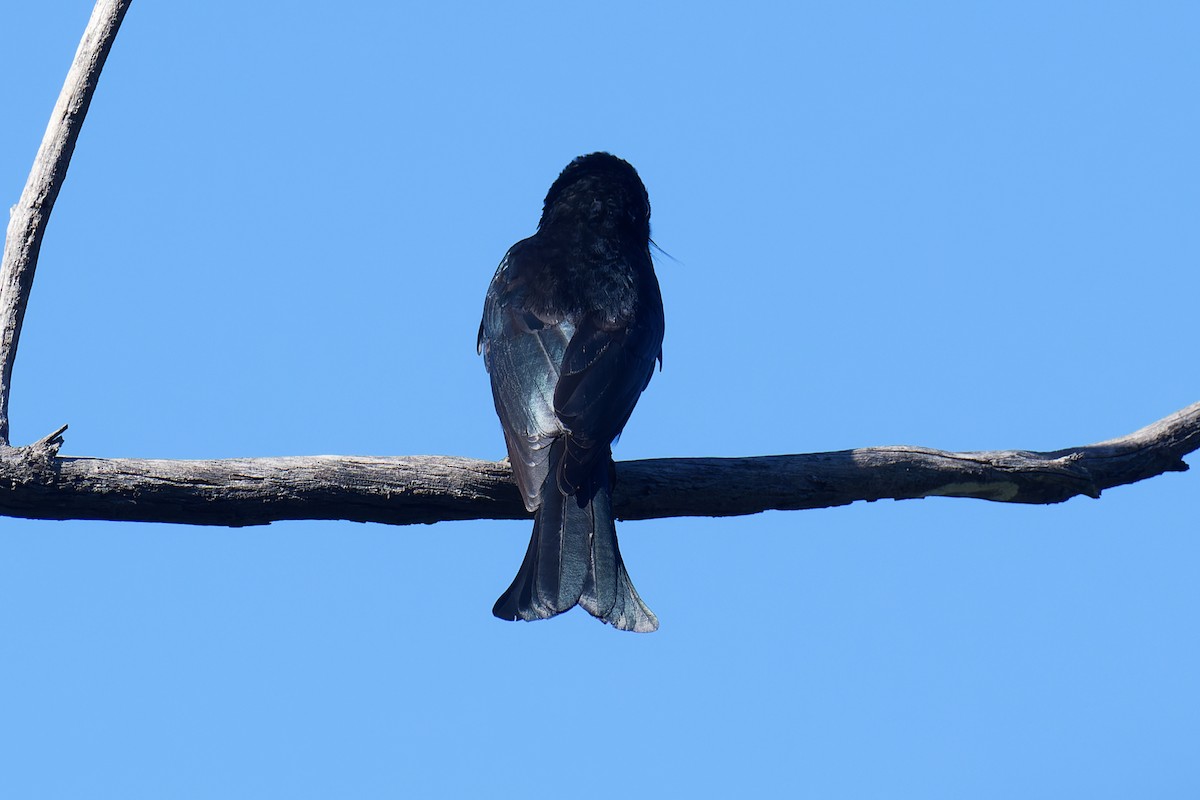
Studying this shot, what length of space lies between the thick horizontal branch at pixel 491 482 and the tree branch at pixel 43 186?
52cm

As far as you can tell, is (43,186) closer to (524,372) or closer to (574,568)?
(524,372)

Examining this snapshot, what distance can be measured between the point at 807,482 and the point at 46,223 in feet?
8.84

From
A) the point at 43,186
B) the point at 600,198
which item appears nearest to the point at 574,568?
the point at 43,186

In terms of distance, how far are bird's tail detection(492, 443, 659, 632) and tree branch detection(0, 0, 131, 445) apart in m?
1.75

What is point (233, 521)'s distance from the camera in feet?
12.5

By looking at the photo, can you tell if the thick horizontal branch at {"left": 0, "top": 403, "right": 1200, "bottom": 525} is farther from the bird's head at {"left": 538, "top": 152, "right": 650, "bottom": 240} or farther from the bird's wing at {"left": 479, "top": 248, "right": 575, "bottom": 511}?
the bird's head at {"left": 538, "top": 152, "right": 650, "bottom": 240}

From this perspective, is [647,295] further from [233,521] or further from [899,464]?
[233,521]

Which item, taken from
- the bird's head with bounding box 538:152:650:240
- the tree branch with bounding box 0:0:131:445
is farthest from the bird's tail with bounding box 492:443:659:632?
the bird's head with bounding box 538:152:650:240

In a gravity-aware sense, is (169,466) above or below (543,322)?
below

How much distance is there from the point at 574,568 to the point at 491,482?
0.42m

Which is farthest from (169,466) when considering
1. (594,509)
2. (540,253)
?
(540,253)

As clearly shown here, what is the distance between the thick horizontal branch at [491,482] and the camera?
3627mm

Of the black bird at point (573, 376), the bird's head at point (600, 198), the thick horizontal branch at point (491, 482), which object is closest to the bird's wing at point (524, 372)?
the black bird at point (573, 376)

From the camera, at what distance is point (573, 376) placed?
14.5 feet
